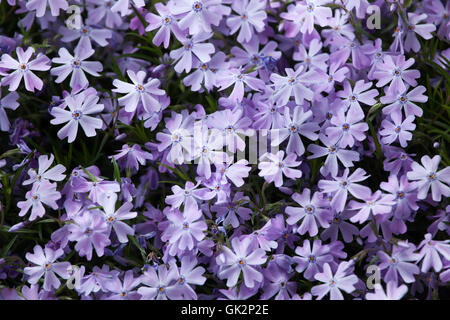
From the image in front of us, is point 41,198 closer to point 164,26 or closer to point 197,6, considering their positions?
point 164,26

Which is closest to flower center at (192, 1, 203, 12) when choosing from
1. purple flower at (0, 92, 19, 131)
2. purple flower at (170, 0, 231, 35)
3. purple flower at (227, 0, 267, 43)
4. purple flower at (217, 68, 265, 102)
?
purple flower at (170, 0, 231, 35)

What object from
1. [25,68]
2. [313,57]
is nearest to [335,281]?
[313,57]

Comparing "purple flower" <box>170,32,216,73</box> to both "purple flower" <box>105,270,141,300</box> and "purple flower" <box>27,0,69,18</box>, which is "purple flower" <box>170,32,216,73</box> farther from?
"purple flower" <box>105,270,141,300</box>

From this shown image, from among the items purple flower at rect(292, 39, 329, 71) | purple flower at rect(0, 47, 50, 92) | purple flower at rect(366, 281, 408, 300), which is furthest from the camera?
purple flower at rect(292, 39, 329, 71)

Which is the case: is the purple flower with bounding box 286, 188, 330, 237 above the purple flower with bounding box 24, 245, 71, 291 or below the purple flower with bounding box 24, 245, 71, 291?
above

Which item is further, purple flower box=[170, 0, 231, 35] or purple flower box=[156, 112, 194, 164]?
purple flower box=[170, 0, 231, 35]

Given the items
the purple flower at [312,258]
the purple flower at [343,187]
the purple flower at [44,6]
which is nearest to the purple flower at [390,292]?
the purple flower at [312,258]

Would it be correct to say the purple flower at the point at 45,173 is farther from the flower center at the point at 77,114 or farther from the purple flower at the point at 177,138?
the purple flower at the point at 177,138
